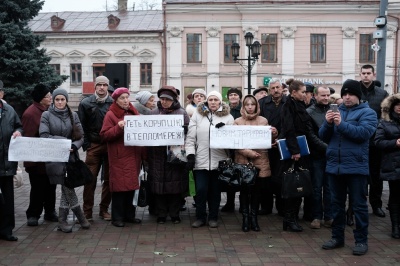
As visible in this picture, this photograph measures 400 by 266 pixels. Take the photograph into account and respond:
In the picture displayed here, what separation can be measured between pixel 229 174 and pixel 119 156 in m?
1.66

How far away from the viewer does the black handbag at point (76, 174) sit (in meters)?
7.16

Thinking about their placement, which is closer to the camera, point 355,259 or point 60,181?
point 355,259

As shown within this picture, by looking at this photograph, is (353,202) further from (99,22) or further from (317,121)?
(99,22)

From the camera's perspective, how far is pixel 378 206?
848 centimetres

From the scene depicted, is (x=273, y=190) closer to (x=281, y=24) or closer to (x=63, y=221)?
(x=63, y=221)

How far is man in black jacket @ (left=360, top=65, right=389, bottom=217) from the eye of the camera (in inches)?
323

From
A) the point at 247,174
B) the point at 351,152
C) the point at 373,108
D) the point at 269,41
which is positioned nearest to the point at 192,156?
the point at 247,174

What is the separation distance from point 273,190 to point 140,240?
2.41 m

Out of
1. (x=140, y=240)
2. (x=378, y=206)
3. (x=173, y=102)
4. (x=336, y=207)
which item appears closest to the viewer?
(x=336, y=207)

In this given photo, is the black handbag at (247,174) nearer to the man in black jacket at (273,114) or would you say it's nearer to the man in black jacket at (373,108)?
the man in black jacket at (273,114)

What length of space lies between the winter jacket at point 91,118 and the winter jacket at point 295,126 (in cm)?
277

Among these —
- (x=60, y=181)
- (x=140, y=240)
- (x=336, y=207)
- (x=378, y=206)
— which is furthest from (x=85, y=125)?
(x=378, y=206)

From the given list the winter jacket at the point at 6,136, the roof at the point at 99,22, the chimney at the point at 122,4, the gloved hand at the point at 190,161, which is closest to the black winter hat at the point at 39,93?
the winter jacket at the point at 6,136

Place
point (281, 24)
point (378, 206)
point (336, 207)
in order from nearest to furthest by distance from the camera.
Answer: point (336, 207), point (378, 206), point (281, 24)
